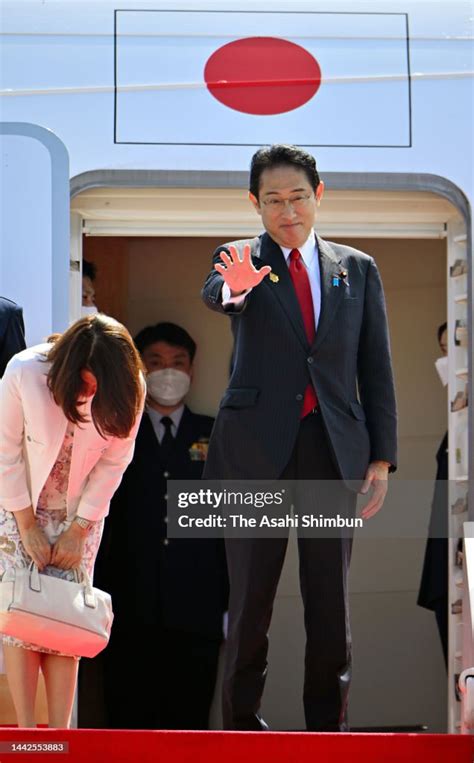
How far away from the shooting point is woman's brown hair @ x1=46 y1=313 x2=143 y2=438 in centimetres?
299

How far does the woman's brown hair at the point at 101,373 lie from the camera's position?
118 inches

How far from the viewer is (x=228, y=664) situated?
131 inches

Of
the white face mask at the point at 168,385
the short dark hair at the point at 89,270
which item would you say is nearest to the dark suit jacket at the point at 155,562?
the white face mask at the point at 168,385

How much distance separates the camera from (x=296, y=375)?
10.9 feet

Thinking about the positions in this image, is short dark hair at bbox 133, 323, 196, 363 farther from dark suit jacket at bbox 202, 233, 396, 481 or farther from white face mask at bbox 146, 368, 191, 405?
dark suit jacket at bbox 202, 233, 396, 481

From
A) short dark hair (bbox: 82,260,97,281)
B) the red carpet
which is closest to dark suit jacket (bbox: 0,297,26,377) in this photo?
the red carpet

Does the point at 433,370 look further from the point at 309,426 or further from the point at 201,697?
the point at 309,426

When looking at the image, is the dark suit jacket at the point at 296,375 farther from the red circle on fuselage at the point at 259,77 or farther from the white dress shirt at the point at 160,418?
the white dress shirt at the point at 160,418

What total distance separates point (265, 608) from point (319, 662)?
0.64 feet

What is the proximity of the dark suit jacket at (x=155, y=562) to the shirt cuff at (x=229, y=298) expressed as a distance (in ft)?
6.77

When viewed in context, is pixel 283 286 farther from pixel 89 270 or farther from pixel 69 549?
pixel 89 270

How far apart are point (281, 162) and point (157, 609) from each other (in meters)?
2.25

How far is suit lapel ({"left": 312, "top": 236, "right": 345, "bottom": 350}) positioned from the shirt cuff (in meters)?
0.28

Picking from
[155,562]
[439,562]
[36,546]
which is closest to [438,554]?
[439,562]
